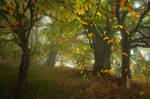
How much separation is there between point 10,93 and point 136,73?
747cm

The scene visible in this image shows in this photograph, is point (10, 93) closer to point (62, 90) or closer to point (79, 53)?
point (62, 90)

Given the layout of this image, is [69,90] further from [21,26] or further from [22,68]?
[21,26]

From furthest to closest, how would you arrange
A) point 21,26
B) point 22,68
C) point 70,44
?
point 70,44 → point 22,68 → point 21,26

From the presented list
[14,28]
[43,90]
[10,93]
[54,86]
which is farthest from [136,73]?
[10,93]

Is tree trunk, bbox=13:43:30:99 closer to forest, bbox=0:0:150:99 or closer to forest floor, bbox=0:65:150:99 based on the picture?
forest, bbox=0:0:150:99

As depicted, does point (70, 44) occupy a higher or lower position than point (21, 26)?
lower

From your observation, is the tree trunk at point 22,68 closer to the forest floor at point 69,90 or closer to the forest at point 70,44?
the forest at point 70,44

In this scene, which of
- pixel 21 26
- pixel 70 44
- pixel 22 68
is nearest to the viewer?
pixel 21 26

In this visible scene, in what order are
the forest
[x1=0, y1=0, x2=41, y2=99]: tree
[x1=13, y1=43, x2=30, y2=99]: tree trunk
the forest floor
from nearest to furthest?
[x1=0, y1=0, x2=41, y2=99]: tree < [x1=13, y1=43, x2=30, y2=99]: tree trunk < the forest < the forest floor

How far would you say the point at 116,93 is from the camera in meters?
6.06

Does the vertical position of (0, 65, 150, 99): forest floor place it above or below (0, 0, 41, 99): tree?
below

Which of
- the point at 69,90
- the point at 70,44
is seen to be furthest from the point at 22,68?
the point at 69,90

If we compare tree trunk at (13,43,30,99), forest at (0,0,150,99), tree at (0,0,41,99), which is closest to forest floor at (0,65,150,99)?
forest at (0,0,150,99)

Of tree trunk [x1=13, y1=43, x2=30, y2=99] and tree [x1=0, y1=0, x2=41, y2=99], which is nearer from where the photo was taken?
tree [x1=0, y1=0, x2=41, y2=99]
